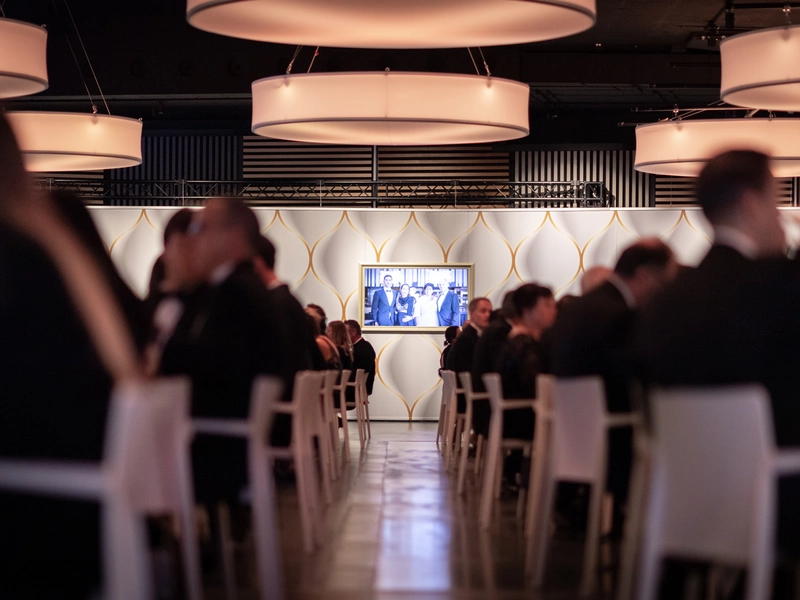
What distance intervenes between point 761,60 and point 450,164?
34.5 ft

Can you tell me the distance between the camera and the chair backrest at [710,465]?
2.42 m

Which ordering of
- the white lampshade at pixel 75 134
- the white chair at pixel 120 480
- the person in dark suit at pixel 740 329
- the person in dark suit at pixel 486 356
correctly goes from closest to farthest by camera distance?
1. the white chair at pixel 120 480
2. the person in dark suit at pixel 740 329
3. the person in dark suit at pixel 486 356
4. the white lampshade at pixel 75 134

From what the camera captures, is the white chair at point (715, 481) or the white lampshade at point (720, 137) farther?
the white lampshade at point (720, 137)

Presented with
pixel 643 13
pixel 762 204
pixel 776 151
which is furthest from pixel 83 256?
pixel 643 13

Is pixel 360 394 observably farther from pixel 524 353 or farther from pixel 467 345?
pixel 524 353

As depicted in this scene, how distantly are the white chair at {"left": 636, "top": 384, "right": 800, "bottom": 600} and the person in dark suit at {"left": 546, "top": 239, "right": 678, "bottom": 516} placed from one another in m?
1.65

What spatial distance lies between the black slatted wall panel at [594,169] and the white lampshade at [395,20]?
11.3m

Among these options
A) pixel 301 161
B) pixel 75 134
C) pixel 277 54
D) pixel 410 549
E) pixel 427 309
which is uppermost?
pixel 277 54

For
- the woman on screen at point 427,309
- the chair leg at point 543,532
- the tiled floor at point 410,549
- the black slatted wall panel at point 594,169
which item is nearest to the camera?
the chair leg at point 543,532

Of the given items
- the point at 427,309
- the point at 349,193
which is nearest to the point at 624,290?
the point at 427,309

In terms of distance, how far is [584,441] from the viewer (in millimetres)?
4016

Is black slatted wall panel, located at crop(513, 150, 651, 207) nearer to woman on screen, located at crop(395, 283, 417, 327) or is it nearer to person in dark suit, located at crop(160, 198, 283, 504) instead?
woman on screen, located at crop(395, 283, 417, 327)

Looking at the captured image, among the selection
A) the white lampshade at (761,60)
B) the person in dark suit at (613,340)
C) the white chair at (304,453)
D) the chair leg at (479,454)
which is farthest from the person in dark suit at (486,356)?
the white lampshade at (761,60)

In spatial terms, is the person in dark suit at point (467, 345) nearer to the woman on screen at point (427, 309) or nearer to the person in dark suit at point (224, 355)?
the woman on screen at point (427, 309)
